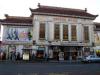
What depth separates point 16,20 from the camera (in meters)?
41.5

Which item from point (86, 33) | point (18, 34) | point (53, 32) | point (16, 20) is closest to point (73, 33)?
point (86, 33)

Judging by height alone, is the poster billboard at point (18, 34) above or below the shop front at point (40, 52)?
above

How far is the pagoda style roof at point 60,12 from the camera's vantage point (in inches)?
1642

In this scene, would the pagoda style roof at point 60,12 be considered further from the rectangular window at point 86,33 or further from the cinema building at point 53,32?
the rectangular window at point 86,33

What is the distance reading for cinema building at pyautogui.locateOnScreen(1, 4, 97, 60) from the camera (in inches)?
1606

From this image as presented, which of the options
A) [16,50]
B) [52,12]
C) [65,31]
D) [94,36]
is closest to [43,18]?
[52,12]

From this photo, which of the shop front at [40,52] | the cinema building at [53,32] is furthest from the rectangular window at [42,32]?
the shop front at [40,52]

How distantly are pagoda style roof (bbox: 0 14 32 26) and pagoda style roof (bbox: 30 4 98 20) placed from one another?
2108 mm

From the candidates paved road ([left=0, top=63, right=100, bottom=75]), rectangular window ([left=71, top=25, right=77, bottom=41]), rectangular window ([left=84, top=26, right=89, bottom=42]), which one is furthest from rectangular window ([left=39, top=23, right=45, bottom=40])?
paved road ([left=0, top=63, right=100, bottom=75])

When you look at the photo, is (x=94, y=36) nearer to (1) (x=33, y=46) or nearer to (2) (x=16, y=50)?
(1) (x=33, y=46)

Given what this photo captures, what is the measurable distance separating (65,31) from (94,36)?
6.45 meters

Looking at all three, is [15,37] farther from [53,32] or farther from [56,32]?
[56,32]

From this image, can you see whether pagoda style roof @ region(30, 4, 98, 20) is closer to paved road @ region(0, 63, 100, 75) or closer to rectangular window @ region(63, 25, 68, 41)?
rectangular window @ region(63, 25, 68, 41)

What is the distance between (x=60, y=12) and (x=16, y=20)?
8588mm
